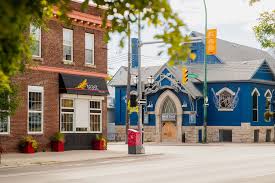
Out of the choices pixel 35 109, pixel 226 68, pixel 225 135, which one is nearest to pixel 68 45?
pixel 35 109

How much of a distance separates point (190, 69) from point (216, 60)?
8.86 ft

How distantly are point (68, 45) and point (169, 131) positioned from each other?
2439 centimetres

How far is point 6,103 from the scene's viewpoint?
20.0m

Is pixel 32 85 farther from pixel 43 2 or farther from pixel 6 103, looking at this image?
pixel 43 2

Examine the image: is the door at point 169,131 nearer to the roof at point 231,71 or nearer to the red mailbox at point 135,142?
the roof at point 231,71

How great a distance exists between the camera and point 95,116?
33.2 m

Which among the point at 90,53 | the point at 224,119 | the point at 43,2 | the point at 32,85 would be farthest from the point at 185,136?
the point at 43,2

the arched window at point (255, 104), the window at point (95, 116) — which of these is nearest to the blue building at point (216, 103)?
the arched window at point (255, 104)

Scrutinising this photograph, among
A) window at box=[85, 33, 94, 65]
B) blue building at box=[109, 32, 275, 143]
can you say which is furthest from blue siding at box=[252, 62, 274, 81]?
window at box=[85, 33, 94, 65]

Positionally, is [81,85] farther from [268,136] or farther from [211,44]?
[268,136]

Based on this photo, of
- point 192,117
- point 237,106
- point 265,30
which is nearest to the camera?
point 265,30

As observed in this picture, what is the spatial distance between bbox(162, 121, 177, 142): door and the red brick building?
20.3 metres

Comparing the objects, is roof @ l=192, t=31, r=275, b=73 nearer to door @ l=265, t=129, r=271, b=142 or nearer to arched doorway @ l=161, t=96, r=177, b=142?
door @ l=265, t=129, r=271, b=142

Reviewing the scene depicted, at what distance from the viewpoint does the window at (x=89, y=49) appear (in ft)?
107
